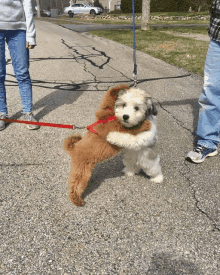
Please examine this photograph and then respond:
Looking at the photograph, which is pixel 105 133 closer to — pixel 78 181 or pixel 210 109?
pixel 78 181

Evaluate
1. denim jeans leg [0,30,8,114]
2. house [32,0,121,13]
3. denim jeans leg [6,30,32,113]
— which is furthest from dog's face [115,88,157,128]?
house [32,0,121,13]

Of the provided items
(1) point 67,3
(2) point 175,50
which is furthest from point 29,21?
(1) point 67,3

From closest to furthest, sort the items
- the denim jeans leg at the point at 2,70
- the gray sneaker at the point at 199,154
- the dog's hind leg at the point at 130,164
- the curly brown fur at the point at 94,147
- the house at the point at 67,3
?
the curly brown fur at the point at 94,147 < the dog's hind leg at the point at 130,164 < the gray sneaker at the point at 199,154 < the denim jeans leg at the point at 2,70 < the house at the point at 67,3

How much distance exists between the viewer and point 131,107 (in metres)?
1.80

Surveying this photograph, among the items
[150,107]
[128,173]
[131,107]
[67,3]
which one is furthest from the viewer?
[67,3]


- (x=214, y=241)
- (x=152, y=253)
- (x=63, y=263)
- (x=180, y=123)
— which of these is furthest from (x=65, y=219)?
(x=180, y=123)

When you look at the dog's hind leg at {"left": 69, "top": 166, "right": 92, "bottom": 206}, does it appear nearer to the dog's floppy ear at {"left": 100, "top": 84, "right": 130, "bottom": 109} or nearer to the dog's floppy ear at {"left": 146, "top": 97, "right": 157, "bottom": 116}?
the dog's floppy ear at {"left": 100, "top": 84, "right": 130, "bottom": 109}

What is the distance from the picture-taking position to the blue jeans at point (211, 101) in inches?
107

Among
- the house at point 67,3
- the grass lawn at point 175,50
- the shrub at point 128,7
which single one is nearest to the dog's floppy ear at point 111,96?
the grass lawn at point 175,50

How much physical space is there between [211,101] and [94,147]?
1593mm

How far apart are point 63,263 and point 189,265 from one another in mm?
859

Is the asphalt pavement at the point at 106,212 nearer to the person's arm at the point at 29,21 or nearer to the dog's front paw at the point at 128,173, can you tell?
the dog's front paw at the point at 128,173

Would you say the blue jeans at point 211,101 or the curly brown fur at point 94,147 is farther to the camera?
the blue jeans at point 211,101

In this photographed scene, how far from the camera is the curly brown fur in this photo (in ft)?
6.26
